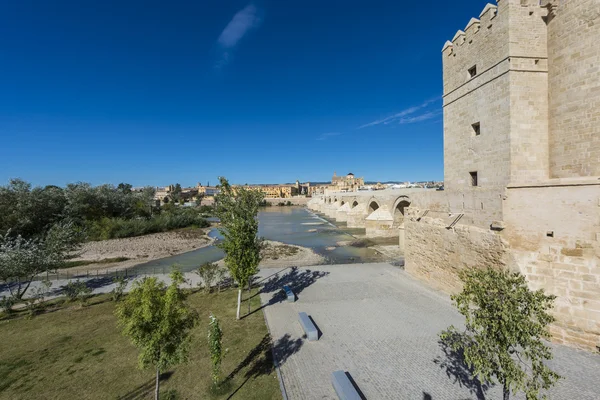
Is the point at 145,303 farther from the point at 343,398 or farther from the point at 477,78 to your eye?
the point at 477,78

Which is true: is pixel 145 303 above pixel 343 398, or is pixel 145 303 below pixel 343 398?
above

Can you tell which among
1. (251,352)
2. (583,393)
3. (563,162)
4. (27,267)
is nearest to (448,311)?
(583,393)

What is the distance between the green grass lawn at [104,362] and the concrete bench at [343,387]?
1.25 m

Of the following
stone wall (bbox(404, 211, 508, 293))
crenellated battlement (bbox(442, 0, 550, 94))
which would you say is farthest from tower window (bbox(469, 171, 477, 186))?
crenellated battlement (bbox(442, 0, 550, 94))

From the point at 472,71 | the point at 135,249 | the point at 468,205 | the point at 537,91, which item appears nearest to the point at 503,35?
the point at 472,71

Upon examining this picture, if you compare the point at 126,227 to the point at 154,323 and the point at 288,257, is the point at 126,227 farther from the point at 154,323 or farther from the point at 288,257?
the point at 154,323

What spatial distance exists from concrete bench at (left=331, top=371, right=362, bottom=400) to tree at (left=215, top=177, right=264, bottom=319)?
4.31 metres

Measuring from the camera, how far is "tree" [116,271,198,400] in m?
4.58

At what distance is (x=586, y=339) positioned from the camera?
21.4 feet

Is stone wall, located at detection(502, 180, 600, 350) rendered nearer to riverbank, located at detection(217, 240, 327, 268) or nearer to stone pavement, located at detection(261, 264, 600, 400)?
stone pavement, located at detection(261, 264, 600, 400)

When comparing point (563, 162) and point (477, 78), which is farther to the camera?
point (477, 78)

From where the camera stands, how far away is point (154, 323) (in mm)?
4699

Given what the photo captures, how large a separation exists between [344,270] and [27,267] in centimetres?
1389

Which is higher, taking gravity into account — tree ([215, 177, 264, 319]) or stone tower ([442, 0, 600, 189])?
stone tower ([442, 0, 600, 189])
